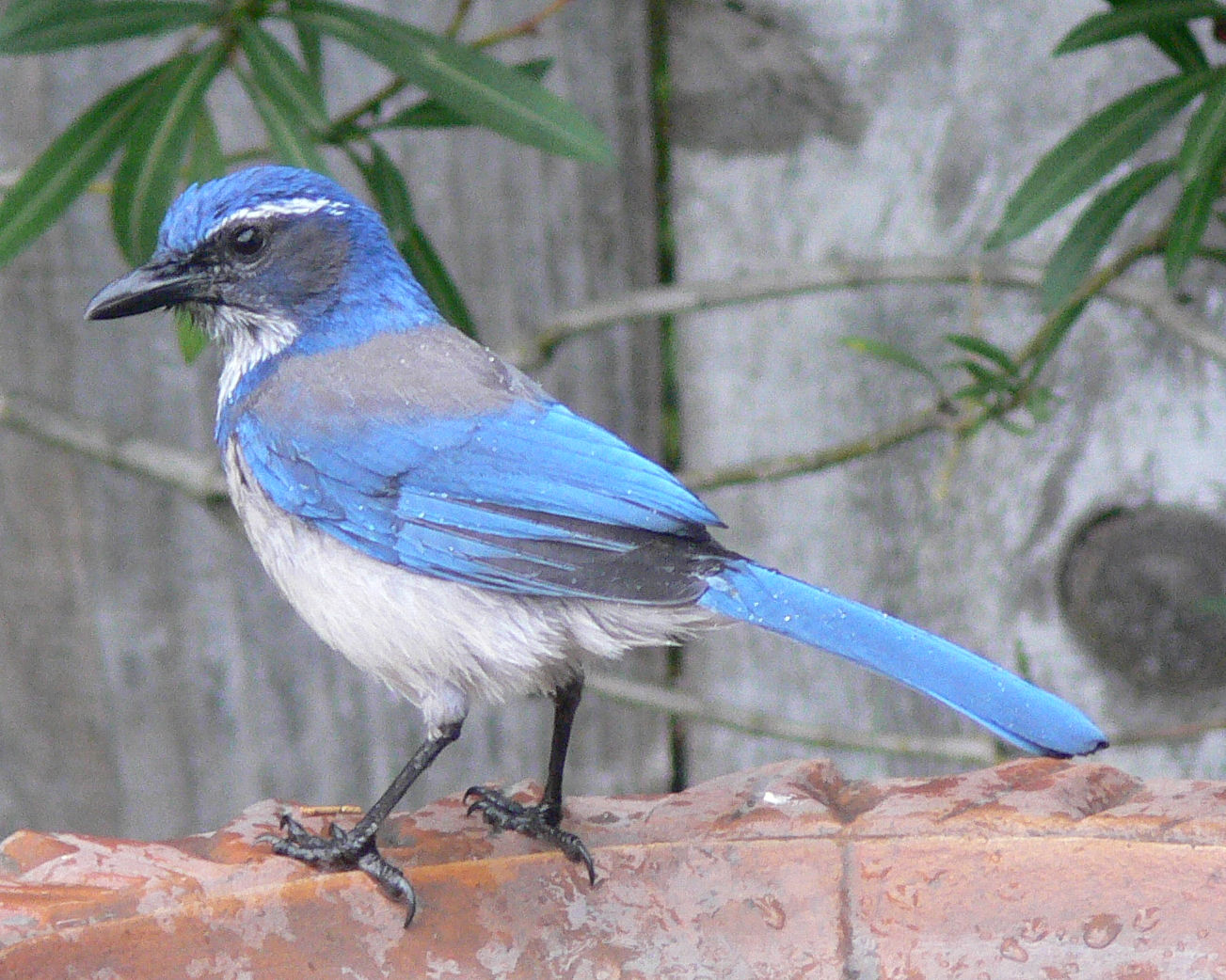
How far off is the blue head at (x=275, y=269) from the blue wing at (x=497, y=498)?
210mm

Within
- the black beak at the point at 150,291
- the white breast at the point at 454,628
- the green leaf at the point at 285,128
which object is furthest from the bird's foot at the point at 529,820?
the green leaf at the point at 285,128

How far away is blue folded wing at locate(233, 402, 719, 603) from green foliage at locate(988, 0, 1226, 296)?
0.93m

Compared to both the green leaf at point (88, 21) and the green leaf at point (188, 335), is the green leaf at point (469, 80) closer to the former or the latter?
the green leaf at point (88, 21)

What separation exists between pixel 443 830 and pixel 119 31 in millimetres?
1463

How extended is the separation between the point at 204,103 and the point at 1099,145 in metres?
1.57

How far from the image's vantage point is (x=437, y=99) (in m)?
2.87

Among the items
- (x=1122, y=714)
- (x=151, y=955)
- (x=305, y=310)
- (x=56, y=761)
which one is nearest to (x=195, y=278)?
(x=305, y=310)

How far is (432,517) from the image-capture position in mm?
2293

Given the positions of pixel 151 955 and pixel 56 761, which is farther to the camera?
pixel 56 761

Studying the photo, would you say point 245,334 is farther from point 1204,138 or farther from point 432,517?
point 1204,138

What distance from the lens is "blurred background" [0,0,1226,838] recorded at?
10.4 ft

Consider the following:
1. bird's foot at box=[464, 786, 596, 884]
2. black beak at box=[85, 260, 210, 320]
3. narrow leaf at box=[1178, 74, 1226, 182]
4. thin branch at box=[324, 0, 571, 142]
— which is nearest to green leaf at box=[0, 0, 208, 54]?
thin branch at box=[324, 0, 571, 142]

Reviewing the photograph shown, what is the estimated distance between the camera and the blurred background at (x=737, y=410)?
3.17 metres

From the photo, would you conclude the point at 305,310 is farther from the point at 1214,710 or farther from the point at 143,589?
the point at 1214,710
